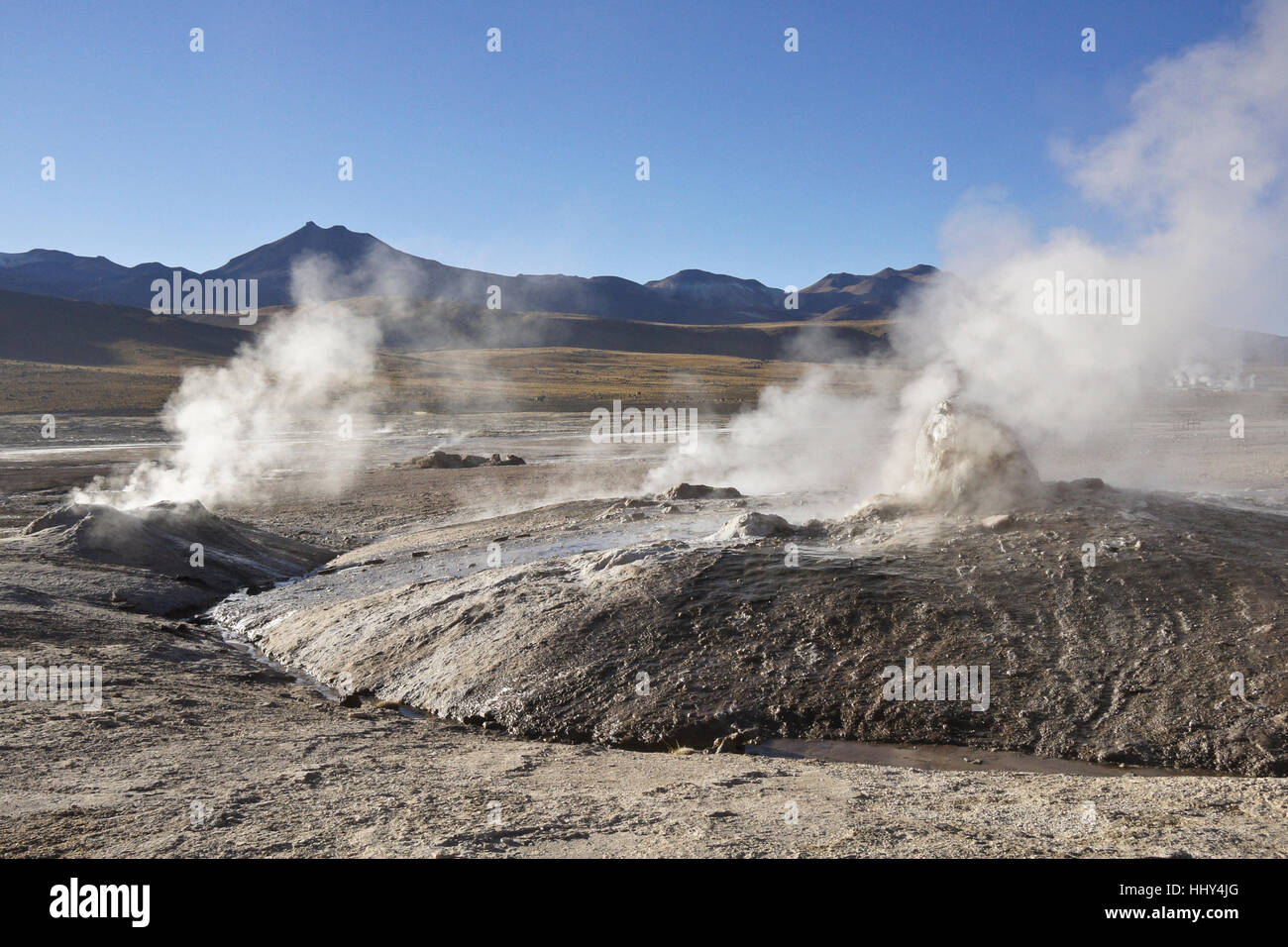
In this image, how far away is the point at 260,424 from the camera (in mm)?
48344

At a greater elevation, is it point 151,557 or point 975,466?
point 975,466

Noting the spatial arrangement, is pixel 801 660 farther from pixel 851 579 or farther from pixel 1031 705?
pixel 1031 705

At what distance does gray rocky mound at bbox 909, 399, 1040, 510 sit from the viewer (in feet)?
39.9

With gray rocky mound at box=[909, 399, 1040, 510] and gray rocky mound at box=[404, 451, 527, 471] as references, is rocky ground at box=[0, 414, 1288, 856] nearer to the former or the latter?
gray rocky mound at box=[909, 399, 1040, 510]

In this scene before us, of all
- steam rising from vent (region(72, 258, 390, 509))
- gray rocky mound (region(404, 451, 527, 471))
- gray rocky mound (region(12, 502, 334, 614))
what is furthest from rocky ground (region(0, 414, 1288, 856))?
gray rocky mound (region(404, 451, 527, 471))

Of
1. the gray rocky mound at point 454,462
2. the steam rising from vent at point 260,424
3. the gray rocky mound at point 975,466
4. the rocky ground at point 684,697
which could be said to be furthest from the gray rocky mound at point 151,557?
the gray rocky mound at point 454,462

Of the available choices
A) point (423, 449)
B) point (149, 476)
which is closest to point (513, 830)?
point (149, 476)

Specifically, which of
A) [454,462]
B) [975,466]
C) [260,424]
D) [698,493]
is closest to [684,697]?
[975,466]

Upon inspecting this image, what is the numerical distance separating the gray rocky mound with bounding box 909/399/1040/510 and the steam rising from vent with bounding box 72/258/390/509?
52.2ft

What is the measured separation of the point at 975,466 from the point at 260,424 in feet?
143

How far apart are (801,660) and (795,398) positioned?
117ft

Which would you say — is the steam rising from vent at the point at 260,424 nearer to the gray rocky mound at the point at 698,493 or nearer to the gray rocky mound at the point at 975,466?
the gray rocky mound at the point at 698,493

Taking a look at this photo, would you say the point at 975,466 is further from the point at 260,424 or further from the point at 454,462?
the point at 260,424

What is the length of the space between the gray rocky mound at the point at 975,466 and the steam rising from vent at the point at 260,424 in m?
15.9
